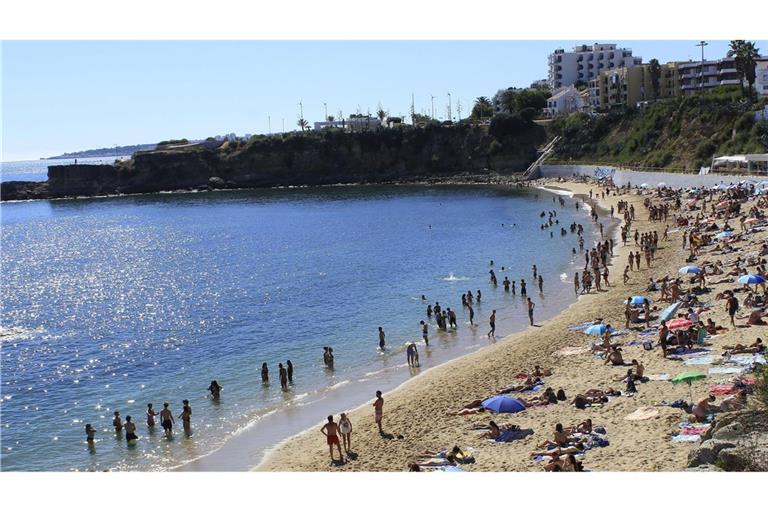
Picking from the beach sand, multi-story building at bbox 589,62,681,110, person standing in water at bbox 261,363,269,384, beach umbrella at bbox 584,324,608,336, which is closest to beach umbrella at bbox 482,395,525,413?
the beach sand

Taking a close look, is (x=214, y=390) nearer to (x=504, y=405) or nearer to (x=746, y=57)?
(x=504, y=405)

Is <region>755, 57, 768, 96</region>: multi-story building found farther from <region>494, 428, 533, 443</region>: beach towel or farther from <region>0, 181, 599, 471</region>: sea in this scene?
<region>494, 428, 533, 443</region>: beach towel

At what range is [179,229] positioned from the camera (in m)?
90.9

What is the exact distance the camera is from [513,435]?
1839 centimetres

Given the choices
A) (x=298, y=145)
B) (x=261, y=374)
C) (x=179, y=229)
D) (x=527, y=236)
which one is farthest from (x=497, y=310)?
(x=298, y=145)

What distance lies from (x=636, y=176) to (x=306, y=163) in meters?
72.3

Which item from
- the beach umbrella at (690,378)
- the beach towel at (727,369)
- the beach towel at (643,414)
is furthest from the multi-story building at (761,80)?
the beach towel at (643,414)

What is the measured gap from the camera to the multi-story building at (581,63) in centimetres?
15550

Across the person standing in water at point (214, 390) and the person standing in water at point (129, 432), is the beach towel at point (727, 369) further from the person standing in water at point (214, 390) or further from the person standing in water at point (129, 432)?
the person standing in water at point (129, 432)

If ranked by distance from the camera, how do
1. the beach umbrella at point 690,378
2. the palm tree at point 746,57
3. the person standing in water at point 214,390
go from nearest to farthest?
the beach umbrella at point 690,378 → the person standing in water at point 214,390 → the palm tree at point 746,57

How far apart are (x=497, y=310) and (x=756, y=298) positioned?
13352 mm

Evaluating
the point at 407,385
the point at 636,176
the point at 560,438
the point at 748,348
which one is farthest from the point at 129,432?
the point at 636,176

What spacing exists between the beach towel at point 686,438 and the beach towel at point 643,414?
65.2 inches

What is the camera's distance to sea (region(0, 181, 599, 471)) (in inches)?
947
